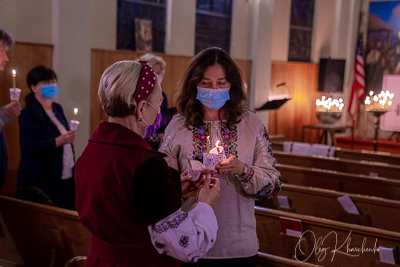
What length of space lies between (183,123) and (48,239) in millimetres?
1640

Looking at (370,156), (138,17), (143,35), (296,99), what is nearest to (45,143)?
(143,35)

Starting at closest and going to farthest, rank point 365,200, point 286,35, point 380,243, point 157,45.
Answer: point 380,243 → point 365,200 → point 157,45 → point 286,35

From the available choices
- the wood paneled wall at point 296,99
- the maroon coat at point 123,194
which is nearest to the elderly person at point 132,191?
the maroon coat at point 123,194

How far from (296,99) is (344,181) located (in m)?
5.83

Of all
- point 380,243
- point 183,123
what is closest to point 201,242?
point 183,123

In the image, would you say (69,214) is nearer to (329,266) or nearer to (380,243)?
(329,266)

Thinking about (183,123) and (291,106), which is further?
(291,106)

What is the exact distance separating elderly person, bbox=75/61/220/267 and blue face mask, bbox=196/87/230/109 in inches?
23.2

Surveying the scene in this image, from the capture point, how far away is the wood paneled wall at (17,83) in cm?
530

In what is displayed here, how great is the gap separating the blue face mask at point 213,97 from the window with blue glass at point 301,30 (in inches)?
335

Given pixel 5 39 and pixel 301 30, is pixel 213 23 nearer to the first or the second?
pixel 301 30

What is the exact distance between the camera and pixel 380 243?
115 inches

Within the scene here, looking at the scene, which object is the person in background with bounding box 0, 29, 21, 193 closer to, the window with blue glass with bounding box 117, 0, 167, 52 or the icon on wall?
the window with blue glass with bounding box 117, 0, 167, 52
